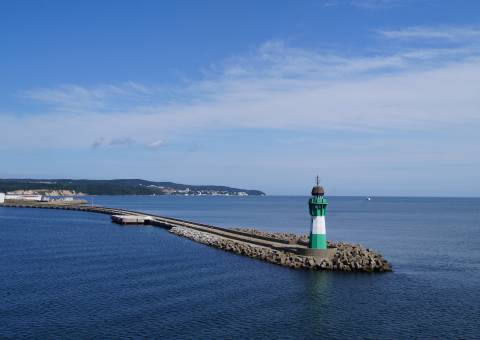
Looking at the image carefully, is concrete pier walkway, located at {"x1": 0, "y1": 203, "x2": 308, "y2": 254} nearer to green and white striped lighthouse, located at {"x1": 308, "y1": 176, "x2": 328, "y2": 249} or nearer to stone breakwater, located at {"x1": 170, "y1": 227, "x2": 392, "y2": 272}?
stone breakwater, located at {"x1": 170, "y1": 227, "x2": 392, "y2": 272}

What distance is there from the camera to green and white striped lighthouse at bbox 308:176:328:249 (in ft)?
135

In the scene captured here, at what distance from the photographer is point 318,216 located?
41281mm

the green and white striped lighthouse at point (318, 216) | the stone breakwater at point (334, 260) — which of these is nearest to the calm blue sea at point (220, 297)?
the stone breakwater at point (334, 260)

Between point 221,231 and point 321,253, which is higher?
point 321,253

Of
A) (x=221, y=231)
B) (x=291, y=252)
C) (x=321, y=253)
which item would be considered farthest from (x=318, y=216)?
(x=221, y=231)

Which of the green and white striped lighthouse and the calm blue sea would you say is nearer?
the calm blue sea

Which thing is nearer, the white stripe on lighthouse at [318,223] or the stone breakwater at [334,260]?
the stone breakwater at [334,260]

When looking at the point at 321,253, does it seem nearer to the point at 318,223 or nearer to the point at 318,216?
the point at 318,223

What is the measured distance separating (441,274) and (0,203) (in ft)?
478

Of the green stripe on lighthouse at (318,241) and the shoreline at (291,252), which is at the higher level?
the green stripe on lighthouse at (318,241)

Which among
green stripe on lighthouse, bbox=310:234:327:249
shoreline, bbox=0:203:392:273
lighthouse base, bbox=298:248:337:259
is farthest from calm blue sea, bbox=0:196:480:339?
green stripe on lighthouse, bbox=310:234:327:249

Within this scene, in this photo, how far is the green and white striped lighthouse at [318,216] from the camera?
41.3 meters

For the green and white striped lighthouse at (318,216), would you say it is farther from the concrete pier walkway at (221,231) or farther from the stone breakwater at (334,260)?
the concrete pier walkway at (221,231)

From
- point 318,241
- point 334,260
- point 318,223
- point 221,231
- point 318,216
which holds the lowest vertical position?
point 334,260
